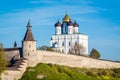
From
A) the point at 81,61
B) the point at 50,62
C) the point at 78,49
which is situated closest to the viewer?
the point at 50,62

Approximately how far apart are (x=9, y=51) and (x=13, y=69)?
8.17m

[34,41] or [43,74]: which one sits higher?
[34,41]

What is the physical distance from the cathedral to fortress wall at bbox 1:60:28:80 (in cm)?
5311

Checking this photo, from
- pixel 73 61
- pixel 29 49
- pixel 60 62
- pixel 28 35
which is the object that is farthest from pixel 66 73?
pixel 73 61

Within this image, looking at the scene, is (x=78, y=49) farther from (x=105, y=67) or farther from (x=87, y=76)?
(x=87, y=76)

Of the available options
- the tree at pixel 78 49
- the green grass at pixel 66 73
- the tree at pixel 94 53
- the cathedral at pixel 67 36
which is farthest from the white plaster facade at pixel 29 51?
the cathedral at pixel 67 36

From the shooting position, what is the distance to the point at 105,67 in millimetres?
79625

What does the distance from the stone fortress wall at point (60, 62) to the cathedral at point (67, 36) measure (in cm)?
3540

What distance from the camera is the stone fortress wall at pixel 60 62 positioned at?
60138 mm

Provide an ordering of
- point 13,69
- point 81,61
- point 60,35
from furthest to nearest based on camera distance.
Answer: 1. point 60,35
2. point 81,61
3. point 13,69

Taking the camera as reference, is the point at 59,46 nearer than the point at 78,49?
No

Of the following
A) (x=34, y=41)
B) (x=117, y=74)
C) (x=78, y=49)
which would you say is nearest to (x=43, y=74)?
(x=34, y=41)

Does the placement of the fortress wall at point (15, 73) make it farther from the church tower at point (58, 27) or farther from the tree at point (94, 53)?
the church tower at point (58, 27)

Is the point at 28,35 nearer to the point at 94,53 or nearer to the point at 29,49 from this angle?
the point at 29,49
